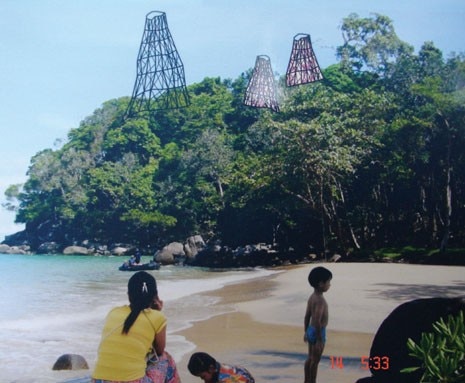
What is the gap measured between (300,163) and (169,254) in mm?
6152

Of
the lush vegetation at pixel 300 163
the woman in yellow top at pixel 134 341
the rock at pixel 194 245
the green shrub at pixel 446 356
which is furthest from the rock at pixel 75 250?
the green shrub at pixel 446 356


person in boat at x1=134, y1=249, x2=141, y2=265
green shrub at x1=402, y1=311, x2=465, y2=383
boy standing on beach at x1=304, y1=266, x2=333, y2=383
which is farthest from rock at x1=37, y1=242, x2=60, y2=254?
green shrub at x1=402, y1=311, x2=465, y2=383

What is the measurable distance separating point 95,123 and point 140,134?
82cm

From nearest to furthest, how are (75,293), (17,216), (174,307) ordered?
(174,307) → (75,293) → (17,216)

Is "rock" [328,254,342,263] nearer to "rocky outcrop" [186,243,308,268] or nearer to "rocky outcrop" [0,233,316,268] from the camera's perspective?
"rocky outcrop" [0,233,316,268]

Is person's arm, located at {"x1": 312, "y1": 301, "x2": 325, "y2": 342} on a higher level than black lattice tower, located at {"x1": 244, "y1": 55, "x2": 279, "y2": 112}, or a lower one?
lower

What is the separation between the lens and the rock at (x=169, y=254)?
18.7m

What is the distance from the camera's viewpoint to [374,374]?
7.69 feet

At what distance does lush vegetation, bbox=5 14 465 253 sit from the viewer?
1183cm

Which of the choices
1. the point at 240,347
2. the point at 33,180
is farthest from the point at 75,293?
the point at 240,347

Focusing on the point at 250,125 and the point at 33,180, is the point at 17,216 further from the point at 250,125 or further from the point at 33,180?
the point at 250,125

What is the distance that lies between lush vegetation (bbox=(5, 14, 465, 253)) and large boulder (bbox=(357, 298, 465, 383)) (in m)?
7.54

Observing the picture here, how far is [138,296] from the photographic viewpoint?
7.00 feet

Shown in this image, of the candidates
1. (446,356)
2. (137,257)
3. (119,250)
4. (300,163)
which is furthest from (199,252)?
(446,356)
